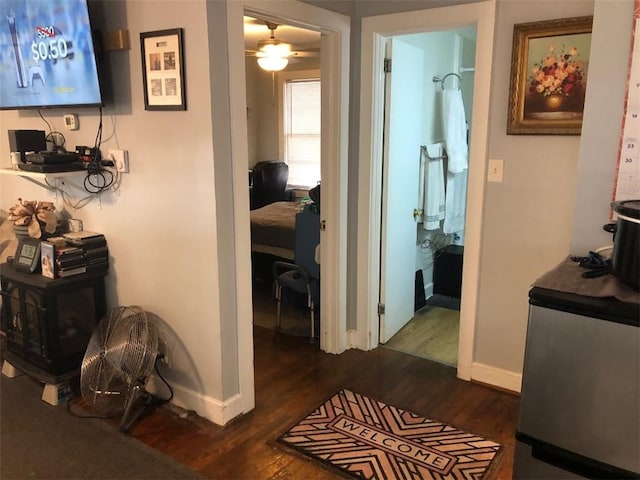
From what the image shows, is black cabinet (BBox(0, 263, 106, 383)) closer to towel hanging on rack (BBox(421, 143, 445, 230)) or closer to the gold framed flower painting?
towel hanging on rack (BBox(421, 143, 445, 230))

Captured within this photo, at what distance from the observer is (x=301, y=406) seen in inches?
110

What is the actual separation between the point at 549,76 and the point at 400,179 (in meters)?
1.17

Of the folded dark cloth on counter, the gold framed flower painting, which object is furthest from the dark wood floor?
the gold framed flower painting

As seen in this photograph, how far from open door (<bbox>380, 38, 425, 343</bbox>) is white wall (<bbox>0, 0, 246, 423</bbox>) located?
4.25 ft

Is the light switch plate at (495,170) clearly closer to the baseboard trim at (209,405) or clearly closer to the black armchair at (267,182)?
the baseboard trim at (209,405)

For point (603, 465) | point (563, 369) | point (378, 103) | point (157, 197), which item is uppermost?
point (378, 103)

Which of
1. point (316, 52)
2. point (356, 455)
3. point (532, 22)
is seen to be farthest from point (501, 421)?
point (316, 52)

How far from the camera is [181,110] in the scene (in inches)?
93.1

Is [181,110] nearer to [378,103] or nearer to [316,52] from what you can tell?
[378,103]

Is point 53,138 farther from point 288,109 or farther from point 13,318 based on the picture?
point 288,109

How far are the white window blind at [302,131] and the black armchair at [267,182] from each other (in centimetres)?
27

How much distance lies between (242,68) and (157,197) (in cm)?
76

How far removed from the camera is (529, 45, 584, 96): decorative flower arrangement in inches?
96.7

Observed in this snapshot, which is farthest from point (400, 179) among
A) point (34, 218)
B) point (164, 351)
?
point (34, 218)
